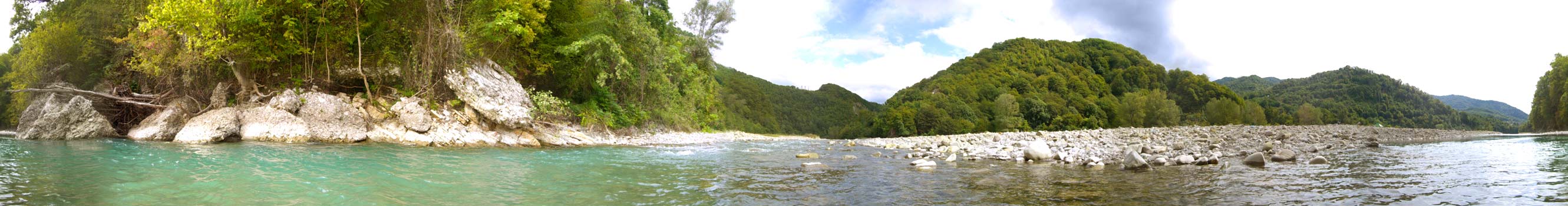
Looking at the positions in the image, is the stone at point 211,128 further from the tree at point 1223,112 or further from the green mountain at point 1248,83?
the green mountain at point 1248,83

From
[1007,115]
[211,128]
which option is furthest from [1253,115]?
[211,128]

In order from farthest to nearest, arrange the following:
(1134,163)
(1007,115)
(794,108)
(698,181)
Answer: (794,108) → (1007,115) → (1134,163) → (698,181)

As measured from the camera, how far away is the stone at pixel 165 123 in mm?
14617

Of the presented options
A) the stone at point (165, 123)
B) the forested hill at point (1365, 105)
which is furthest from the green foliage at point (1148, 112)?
the stone at point (165, 123)

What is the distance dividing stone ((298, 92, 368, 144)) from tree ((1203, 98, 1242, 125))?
64.7 m

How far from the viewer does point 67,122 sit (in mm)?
15297

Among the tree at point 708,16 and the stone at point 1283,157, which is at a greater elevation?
the tree at point 708,16

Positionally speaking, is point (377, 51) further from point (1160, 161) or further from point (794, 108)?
point (794, 108)

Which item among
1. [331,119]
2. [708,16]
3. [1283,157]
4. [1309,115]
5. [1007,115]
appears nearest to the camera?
[1283,157]

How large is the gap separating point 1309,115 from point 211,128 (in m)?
74.8

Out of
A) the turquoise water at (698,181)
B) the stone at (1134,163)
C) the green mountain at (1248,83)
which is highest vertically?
the green mountain at (1248,83)

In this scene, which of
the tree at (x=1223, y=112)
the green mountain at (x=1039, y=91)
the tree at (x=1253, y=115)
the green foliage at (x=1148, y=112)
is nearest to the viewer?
the tree at (x=1223, y=112)

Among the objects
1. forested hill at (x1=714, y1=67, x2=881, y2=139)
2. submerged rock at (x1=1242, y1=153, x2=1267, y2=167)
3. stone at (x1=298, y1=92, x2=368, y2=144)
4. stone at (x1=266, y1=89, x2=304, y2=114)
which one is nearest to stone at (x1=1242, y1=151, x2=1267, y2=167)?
submerged rock at (x1=1242, y1=153, x2=1267, y2=167)

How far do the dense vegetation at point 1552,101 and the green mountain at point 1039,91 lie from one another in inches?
816
